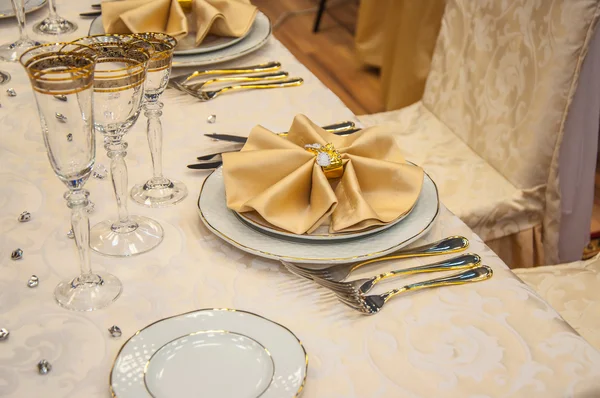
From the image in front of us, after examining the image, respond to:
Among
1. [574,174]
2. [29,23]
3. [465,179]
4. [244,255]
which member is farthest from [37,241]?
[574,174]

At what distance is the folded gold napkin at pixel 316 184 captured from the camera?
0.80 meters

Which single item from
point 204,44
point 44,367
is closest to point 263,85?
point 204,44

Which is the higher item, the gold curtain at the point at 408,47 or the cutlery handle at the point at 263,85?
the cutlery handle at the point at 263,85

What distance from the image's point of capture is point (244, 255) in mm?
805

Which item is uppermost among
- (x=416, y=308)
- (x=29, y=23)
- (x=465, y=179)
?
(x=416, y=308)

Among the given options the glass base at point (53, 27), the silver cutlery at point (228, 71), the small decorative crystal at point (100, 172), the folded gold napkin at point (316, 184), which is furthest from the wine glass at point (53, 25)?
the folded gold napkin at point (316, 184)

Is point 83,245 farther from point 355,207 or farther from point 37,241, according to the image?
point 355,207

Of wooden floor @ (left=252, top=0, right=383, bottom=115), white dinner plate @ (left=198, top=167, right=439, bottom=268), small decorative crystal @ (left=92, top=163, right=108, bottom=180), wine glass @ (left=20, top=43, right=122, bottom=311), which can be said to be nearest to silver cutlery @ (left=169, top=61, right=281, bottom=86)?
small decorative crystal @ (left=92, top=163, right=108, bottom=180)

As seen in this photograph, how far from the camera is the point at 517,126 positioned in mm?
1405

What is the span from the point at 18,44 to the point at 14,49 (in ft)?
0.04

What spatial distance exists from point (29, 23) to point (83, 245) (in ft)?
2.95

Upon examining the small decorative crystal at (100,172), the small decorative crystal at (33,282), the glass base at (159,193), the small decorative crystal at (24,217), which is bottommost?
the small decorative crystal at (100,172)

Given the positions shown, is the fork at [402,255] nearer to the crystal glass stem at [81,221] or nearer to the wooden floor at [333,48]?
the crystal glass stem at [81,221]

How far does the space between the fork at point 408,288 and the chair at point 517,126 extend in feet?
2.06
